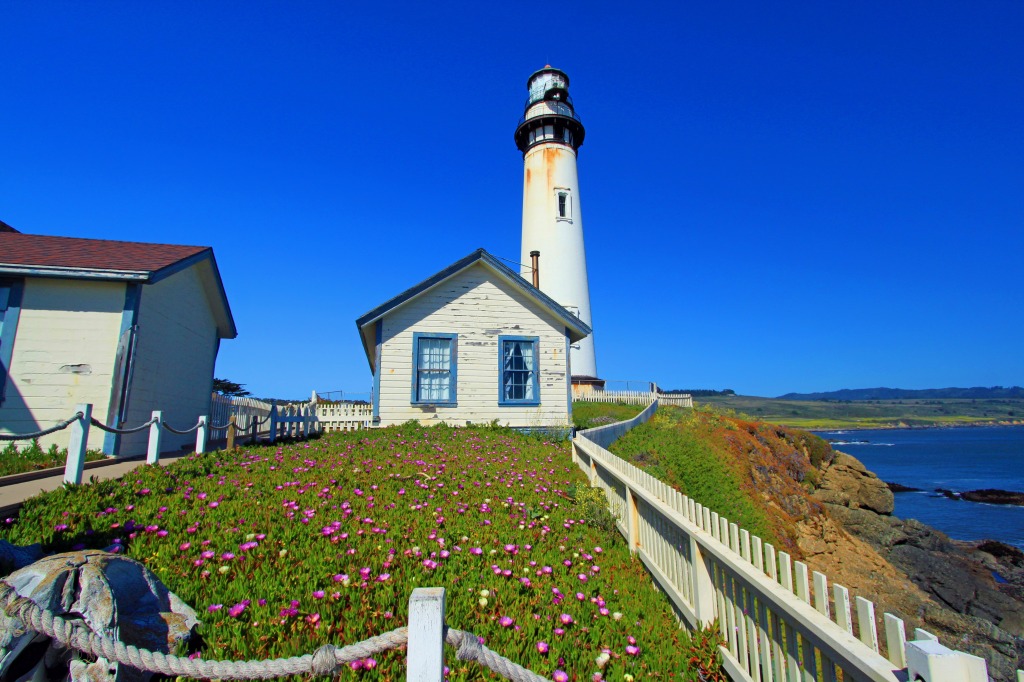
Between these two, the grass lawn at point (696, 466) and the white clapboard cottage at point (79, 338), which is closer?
the white clapboard cottage at point (79, 338)

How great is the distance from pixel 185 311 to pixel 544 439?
1046 cm

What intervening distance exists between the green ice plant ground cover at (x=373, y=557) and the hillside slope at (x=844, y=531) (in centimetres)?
594

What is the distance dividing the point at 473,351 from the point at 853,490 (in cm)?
→ 2118

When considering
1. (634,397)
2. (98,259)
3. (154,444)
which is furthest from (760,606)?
(634,397)

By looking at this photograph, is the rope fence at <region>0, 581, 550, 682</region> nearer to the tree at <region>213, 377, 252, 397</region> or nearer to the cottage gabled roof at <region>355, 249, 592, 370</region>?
the cottage gabled roof at <region>355, 249, 592, 370</region>

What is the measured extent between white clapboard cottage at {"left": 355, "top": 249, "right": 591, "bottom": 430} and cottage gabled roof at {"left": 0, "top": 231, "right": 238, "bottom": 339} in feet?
15.2

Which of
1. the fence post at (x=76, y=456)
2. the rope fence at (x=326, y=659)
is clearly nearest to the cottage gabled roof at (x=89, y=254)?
the fence post at (x=76, y=456)

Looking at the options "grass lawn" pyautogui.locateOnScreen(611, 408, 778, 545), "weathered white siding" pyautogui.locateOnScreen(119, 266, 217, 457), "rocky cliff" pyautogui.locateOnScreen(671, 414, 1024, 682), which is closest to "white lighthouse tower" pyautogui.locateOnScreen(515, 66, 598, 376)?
"rocky cliff" pyautogui.locateOnScreen(671, 414, 1024, 682)

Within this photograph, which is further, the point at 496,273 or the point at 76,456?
the point at 496,273

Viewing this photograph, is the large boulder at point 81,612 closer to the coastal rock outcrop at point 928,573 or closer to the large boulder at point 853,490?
the coastal rock outcrop at point 928,573

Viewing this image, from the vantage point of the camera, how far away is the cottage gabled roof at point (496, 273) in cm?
1476

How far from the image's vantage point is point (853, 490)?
25.0 meters

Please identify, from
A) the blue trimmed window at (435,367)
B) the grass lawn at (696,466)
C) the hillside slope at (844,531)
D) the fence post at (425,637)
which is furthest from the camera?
the blue trimmed window at (435,367)

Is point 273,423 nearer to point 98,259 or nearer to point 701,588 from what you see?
point 98,259
